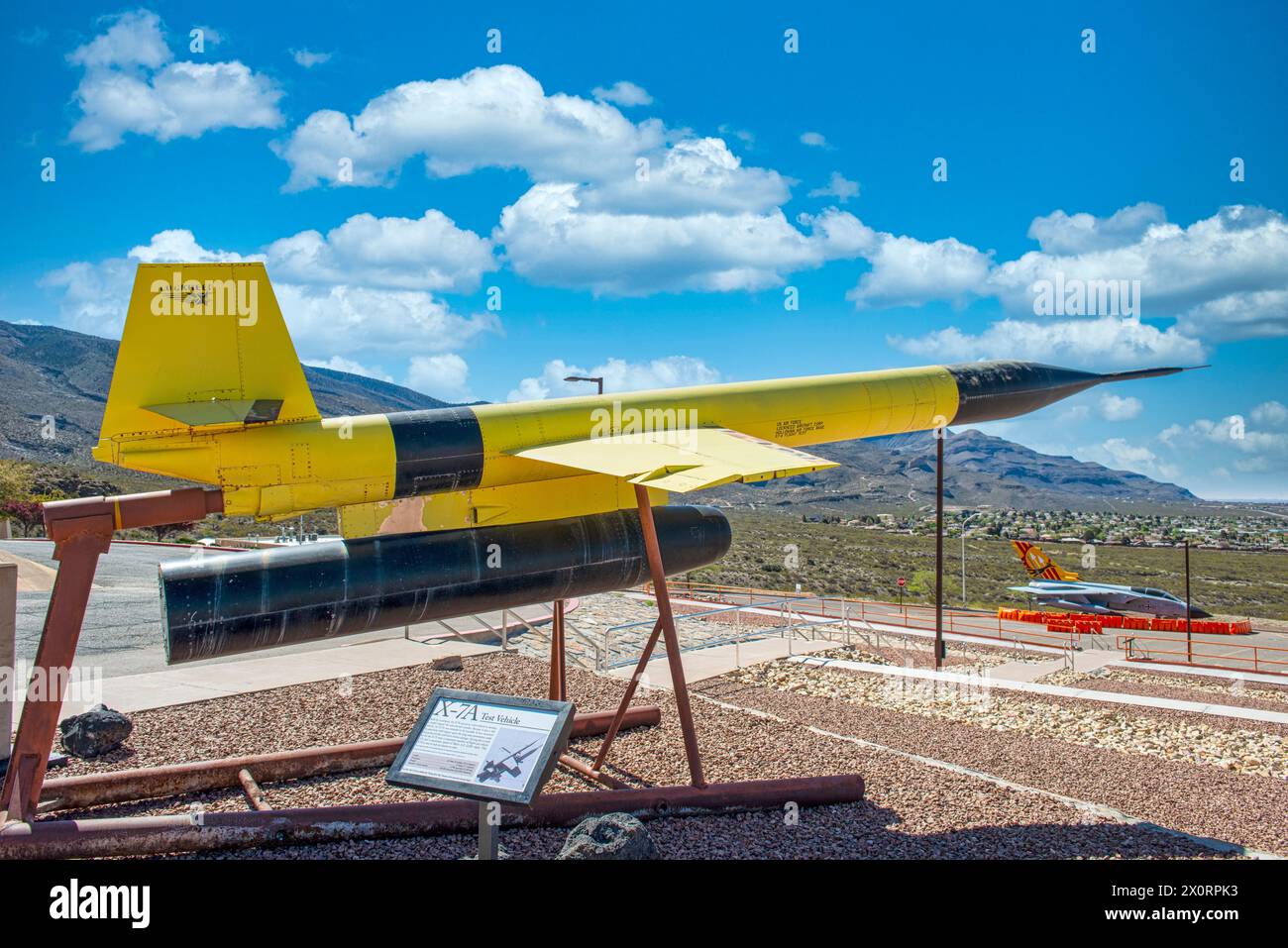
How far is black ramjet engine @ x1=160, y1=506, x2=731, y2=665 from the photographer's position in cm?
733

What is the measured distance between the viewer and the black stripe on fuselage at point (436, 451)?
825 cm

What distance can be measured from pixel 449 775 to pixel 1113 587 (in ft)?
107

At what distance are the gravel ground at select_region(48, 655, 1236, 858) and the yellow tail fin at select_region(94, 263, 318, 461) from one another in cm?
356

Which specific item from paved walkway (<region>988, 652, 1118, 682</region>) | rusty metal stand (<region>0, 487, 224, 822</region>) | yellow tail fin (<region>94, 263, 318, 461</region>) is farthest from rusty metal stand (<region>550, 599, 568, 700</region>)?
paved walkway (<region>988, 652, 1118, 682</region>)

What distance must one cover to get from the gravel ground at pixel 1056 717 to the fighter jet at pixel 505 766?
883cm

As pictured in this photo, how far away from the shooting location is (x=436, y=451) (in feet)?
27.4

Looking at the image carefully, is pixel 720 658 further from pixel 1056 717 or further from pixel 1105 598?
pixel 1105 598

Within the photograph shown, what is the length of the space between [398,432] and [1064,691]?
11769 millimetres

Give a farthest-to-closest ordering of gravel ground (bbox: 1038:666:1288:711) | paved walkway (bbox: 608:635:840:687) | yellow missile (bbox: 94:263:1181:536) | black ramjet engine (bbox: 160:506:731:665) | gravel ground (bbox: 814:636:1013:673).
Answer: gravel ground (bbox: 814:636:1013:673)
paved walkway (bbox: 608:635:840:687)
gravel ground (bbox: 1038:666:1288:711)
black ramjet engine (bbox: 160:506:731:665)
yellow missile (bbox: 94:263:1181:536)

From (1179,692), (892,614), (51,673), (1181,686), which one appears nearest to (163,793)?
(51,673)

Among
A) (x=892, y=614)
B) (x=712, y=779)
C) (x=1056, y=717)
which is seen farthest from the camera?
(x=892, y=614)

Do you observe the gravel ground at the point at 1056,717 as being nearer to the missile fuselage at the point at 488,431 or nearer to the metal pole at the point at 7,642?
the missile fuselage at the point at 488,431

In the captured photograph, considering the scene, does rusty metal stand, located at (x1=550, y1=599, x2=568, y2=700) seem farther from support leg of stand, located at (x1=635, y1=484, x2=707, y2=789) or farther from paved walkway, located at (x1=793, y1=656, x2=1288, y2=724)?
paved walkway, located at (x1=793, y1=656, x2=1288, y2=724)

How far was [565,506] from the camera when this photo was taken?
9.48m
